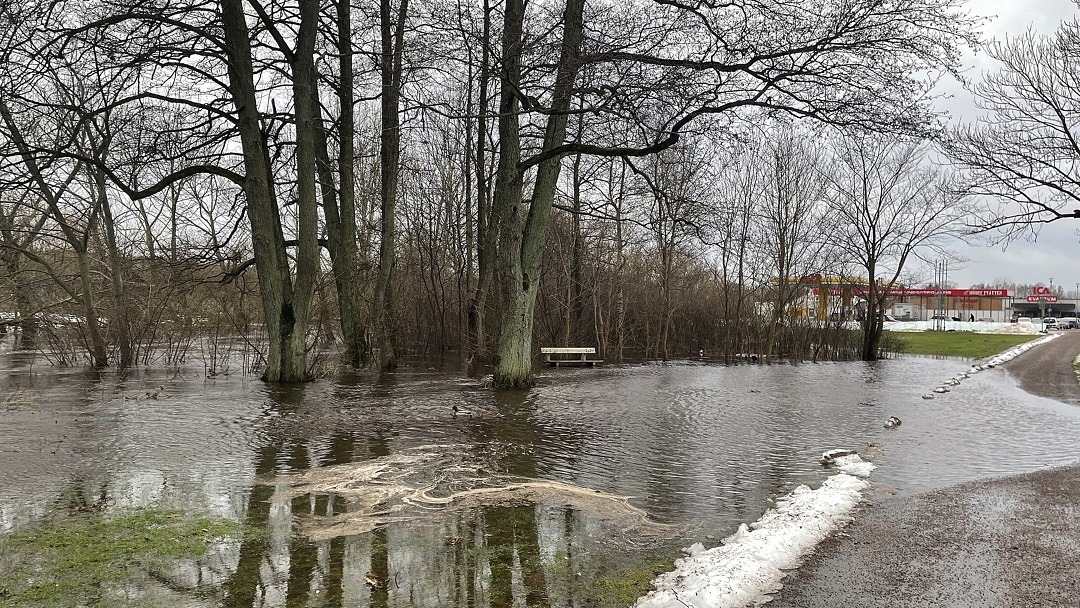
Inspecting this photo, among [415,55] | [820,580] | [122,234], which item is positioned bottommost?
[820,580]

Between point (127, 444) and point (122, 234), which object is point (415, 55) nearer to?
point (127, 444)

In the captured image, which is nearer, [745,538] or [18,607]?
[18,607]

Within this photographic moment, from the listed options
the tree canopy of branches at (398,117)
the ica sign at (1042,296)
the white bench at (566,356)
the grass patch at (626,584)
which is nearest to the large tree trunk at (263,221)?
the tree canopy of branches at (398,117)

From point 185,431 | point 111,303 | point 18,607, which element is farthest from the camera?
point 111,303

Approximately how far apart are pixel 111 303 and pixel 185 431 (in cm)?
1063

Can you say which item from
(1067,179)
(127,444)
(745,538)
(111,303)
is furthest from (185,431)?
(1067,179)

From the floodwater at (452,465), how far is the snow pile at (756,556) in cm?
28

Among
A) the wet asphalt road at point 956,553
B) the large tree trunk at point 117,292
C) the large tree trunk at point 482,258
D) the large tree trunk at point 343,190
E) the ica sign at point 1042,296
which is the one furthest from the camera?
the ica sign at point 1042,296

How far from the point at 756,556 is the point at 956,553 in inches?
64.9

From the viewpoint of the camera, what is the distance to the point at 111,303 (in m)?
19.2

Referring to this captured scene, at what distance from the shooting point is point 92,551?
542 centimetres

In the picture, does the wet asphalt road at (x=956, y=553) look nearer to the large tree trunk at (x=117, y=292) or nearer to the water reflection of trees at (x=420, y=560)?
the water reflection of trees at (x=420, y=560)

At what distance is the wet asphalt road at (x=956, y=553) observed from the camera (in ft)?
16.3

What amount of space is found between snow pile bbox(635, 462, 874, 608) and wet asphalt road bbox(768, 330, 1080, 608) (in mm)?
145
